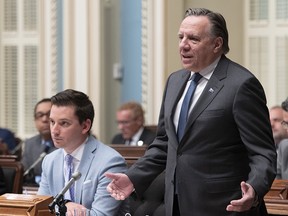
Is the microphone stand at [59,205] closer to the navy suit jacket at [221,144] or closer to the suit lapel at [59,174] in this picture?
the navy suit jacket at [221,144]

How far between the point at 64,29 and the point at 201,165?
5.45 metres

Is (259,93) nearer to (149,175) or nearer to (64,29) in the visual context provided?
(149,175)

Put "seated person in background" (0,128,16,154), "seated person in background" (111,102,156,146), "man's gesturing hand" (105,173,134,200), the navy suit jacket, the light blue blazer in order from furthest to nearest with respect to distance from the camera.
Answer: "seated person in background" (0,128,16,154) < "seated person in background" (111,102,156,146) < the light blue blazer < "man's gesturing hand" (105,173,134,200) < the navy suit jacket

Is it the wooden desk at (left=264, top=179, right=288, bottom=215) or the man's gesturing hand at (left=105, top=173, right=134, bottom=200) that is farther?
the wooden desk at (left=264, top=179, right=288, bottom=215)

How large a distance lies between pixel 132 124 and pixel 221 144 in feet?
14.4

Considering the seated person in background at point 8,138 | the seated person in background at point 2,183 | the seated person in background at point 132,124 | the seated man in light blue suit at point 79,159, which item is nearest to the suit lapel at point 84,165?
the seated man in light blue suit at point 79,159

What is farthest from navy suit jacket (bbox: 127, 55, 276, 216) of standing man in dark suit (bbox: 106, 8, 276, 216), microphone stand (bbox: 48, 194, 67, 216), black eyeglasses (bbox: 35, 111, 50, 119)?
black eyeglasses (bbox: 35, 111, 50, 119)

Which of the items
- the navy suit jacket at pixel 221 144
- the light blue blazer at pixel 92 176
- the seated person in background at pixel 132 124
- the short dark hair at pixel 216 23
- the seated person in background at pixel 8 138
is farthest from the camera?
the seated person in background at pixel 8 138

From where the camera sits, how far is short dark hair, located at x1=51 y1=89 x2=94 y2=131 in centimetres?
426

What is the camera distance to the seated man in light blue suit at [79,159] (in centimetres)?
414

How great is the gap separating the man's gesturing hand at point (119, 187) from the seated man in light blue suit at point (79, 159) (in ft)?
1.50

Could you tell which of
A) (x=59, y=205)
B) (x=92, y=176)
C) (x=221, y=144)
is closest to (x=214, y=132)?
(x=221, y=144)

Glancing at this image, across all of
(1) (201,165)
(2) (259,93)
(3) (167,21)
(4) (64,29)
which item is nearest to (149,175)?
(1) (201,165)

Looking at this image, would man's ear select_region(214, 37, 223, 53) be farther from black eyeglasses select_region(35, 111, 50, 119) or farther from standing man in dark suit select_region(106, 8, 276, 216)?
black eyeglasses select_region(35, 111, 50, 119)
